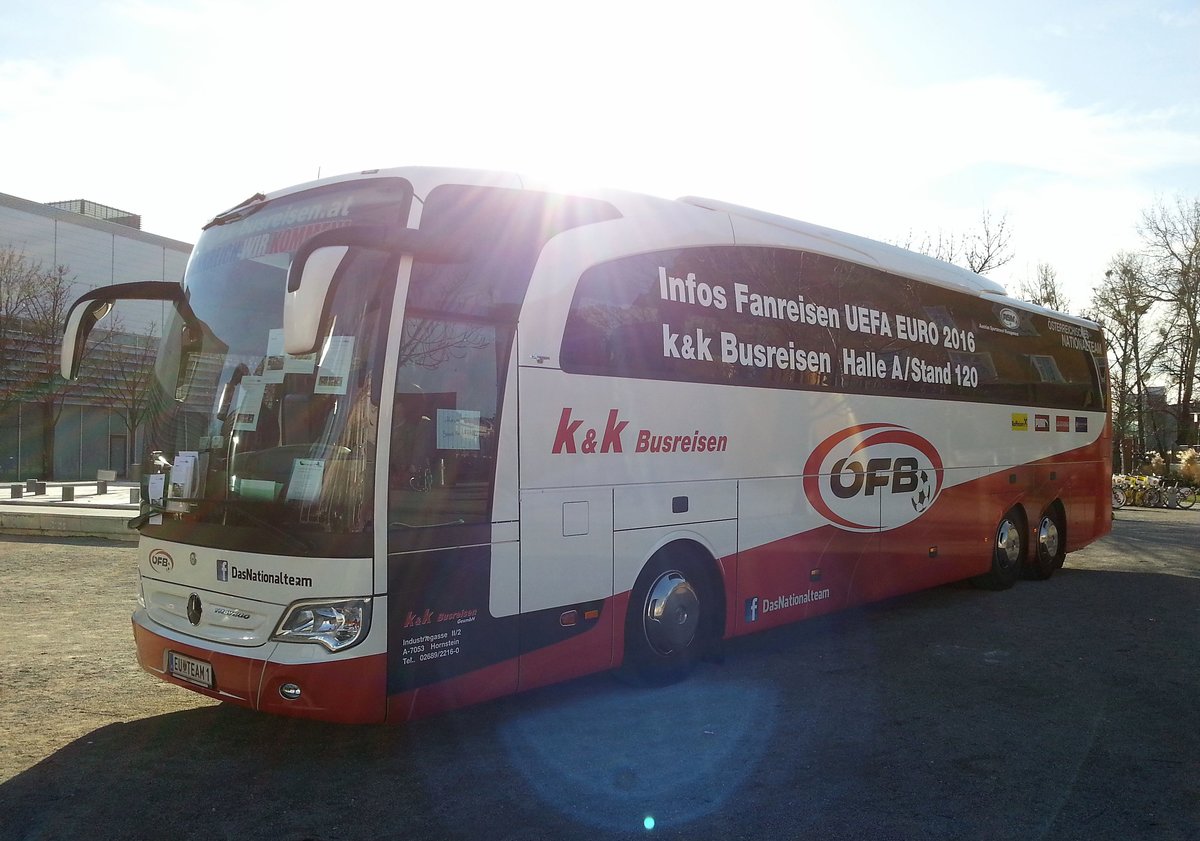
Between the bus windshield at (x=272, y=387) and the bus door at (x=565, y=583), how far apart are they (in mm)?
1192

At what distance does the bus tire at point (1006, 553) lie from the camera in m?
11.0

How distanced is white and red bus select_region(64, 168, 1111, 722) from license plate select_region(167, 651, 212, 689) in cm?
3

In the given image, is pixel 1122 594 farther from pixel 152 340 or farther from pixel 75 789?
pixel 152 340

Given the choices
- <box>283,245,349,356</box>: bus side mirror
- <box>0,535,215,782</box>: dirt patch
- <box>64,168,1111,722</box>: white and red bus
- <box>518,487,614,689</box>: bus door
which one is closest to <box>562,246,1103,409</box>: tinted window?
<box>64,168,1111,722</box>: white and red bus

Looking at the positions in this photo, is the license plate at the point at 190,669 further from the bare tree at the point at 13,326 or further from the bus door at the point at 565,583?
the bare tree at the point at 13,326

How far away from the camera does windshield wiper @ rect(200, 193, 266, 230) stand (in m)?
5.93

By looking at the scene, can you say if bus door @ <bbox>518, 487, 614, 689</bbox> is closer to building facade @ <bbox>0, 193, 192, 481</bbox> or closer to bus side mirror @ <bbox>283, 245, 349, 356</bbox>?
bus side mirror @ <bbox>283, 245, 349, 356</bbox>

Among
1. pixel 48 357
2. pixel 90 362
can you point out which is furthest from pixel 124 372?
pixel 48 357

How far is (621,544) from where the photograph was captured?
6.34m

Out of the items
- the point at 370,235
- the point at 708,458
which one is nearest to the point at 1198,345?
the point at 708,458

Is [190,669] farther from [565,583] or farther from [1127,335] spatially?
[1127,335]

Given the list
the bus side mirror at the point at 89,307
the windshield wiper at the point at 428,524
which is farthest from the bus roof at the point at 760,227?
the windshield wiper at the point at 428,524

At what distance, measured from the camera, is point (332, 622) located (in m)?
4.92

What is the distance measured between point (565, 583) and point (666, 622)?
41.5 inches
